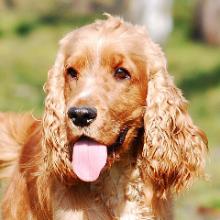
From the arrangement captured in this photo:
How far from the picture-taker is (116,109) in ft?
19.5

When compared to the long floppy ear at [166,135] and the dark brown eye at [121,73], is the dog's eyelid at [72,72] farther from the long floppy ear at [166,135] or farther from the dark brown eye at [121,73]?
the long floppy ear at [166,135]

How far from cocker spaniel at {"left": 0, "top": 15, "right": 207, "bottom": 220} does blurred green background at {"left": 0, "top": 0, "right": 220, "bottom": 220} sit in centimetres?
259

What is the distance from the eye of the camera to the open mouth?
19.3 ft

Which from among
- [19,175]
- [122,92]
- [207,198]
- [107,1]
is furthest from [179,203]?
[107,1]

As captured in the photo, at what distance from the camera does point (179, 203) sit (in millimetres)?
9484

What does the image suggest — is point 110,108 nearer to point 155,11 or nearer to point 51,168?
point 51,168

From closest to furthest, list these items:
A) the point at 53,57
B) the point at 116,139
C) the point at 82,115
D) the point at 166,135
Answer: the point at 82,115
the point at 116,139
the point at 166,135
the point at 53,57

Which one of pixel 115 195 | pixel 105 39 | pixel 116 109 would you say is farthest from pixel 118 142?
pixel 105 39

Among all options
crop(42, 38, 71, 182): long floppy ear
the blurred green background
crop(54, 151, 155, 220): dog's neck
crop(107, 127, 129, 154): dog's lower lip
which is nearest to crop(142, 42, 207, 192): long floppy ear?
crop(54, 151, 155, 220): dog's neck

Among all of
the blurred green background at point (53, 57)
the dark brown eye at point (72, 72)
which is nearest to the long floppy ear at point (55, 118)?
the dark brown eye at point (72, 72)

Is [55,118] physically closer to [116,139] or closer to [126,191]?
[116,139]

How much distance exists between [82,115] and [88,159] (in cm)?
34

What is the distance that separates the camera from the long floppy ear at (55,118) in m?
6.22

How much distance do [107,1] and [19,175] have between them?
23.1m
